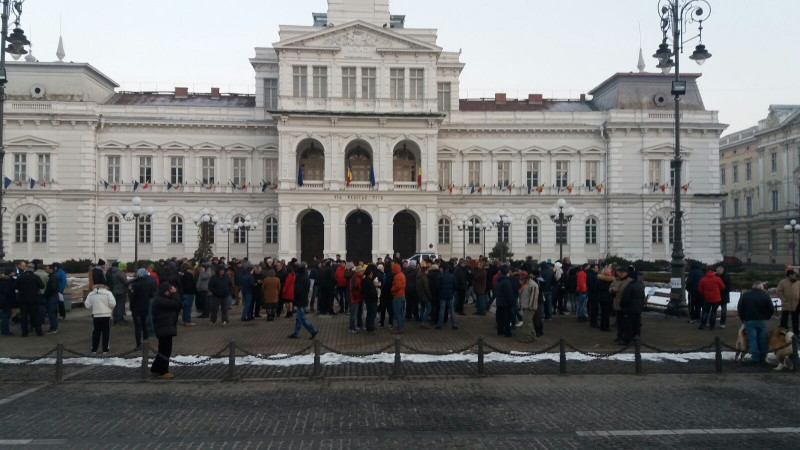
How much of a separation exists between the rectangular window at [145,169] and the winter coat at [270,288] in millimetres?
32231

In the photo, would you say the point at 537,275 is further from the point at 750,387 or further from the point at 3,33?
the point at 3,33

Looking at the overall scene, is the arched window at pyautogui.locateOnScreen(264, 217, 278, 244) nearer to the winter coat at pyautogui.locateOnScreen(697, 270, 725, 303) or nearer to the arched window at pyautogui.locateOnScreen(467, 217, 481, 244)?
the arched window at pyautogui.locateOnScreen(467, 217, 481, 244)

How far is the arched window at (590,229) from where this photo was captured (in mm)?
49406

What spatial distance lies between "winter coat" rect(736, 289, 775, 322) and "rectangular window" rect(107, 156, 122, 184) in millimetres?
44763

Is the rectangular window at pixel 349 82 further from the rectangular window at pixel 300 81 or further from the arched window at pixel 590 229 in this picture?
the arched window at pixel 590 229

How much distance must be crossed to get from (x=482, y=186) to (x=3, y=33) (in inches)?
1362

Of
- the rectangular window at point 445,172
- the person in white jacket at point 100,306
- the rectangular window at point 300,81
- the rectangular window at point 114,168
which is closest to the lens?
the person in white jacket at point 100,306

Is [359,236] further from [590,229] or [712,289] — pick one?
[712,289]

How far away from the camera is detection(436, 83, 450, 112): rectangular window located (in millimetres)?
50878

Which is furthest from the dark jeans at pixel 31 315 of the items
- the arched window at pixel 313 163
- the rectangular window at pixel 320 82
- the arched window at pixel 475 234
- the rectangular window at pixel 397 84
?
the arched window at pixel 475 234

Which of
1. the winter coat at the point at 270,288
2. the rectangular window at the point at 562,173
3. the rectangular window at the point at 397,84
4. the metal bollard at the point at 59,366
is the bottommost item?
Result: the metal bollard at the point at 59,366

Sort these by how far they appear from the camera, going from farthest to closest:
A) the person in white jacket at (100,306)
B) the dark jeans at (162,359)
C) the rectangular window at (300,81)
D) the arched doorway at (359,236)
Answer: the arched doorway at (359,236), the rectangular window at (300,81), the person in white jacket at (100,306), the dark jeans at (162,359)

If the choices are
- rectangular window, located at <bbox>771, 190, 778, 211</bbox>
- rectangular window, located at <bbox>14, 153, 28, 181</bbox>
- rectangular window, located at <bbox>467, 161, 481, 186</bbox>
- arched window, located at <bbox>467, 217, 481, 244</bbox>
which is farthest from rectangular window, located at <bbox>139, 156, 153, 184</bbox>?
rectangular window, located at <bbox>771, 190, 778, 211</bbox>

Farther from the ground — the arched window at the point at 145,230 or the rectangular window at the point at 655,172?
the rectangular window at the point at 655,172
